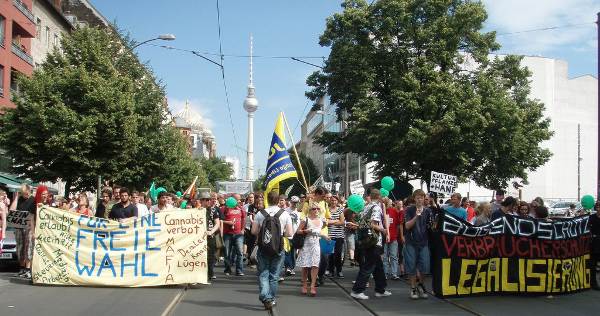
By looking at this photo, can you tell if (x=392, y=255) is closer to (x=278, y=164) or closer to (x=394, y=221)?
(x=394, y=221)

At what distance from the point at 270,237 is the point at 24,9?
32.2m

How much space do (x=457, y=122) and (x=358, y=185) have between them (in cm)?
572

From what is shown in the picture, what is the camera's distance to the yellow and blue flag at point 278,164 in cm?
1467

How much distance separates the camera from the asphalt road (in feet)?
29.1

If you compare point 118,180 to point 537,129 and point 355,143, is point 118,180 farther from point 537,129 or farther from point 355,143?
point 537,129

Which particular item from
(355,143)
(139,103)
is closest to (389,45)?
(355,143)

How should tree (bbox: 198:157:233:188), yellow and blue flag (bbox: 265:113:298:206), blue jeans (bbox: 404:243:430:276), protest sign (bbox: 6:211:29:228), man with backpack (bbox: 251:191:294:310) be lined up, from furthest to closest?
tree (bbox: 198:157:233:188), yellow and blue flag (bbox: 265:113:298:206), protest sign (bbox: 6:211:29:228), blue jeans (bbox: 404:243:430:276), man with backpack (bbox: 251:191:294:310)

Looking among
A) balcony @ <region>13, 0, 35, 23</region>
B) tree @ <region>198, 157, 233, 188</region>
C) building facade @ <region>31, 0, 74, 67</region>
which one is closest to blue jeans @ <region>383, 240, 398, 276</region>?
balcony @ <region>13, 0, 35, 23</region>

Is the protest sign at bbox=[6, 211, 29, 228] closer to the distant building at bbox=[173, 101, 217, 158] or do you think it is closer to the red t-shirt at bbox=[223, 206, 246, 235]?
the red t-shirt at bbox=[223, 206, 246, 235]

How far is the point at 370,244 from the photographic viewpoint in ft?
33.0

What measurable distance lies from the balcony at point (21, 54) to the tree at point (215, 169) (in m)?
60.8

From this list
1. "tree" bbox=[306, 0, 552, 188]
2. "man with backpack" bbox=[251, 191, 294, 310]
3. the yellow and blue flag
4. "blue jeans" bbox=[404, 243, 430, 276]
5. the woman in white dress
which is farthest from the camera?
"tree" bbox=[306, 0, 552, 188]

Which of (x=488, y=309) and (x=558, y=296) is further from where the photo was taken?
(x=558, y=296)

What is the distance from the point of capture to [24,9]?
3669 centimetres
